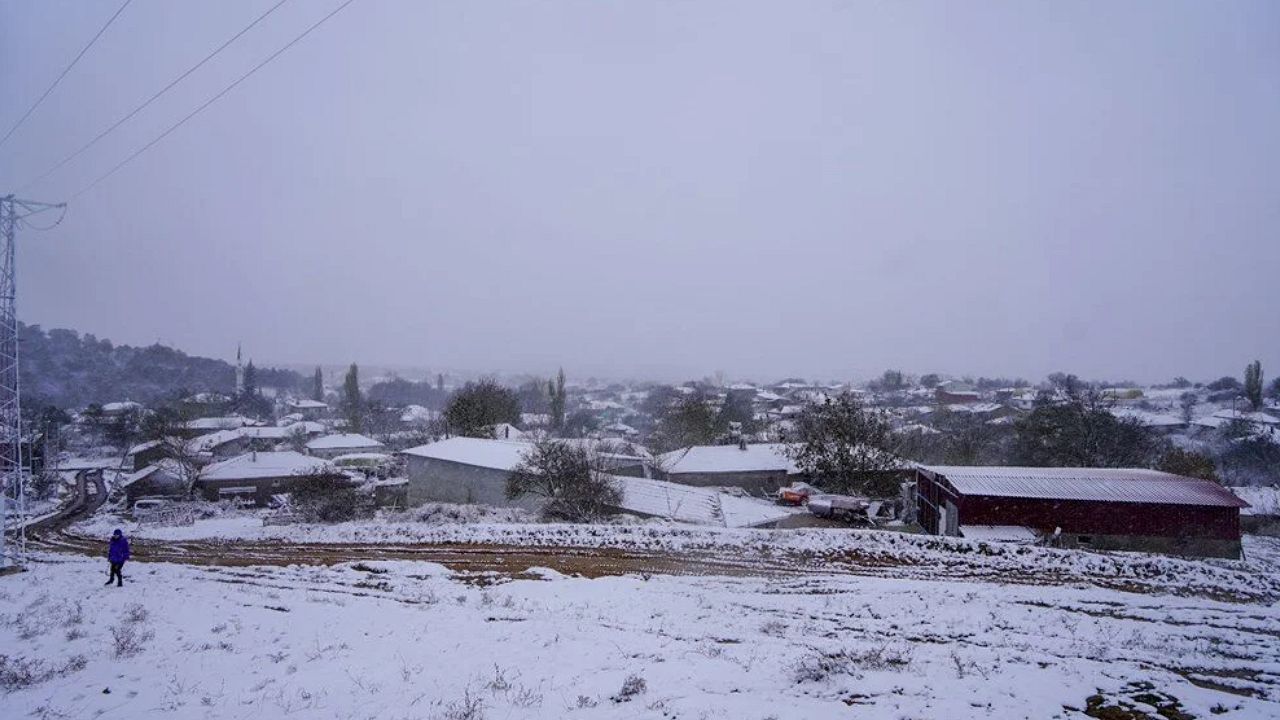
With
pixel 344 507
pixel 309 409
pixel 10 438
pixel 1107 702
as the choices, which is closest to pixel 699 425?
pixel 344 507

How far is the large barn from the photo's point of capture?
23.2 m

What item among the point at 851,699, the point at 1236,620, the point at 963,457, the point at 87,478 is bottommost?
the point at 87,478

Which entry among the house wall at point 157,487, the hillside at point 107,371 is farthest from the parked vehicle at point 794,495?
the hillside at point 107,371

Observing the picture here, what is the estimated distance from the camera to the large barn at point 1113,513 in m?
23.2

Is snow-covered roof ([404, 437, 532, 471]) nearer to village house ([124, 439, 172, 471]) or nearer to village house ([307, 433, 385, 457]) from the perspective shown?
village house ([307, 433, 385, 457])

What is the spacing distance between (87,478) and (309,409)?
62.6 meters

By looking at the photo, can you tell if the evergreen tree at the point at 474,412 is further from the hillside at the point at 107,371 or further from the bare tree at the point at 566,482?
the hillside at the point at 107,371

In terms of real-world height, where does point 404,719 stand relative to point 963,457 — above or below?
above

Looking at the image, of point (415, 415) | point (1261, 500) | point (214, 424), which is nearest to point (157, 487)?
point (214, 424)

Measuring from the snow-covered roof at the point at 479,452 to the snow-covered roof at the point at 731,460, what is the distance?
46.2ft

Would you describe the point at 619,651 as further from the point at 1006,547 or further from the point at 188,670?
the point at 1006,547

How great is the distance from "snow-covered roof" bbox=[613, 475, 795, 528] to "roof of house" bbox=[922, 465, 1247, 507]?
9406 mm

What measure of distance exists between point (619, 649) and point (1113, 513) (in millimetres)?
25150

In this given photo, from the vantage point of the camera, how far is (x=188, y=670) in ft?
24.2
